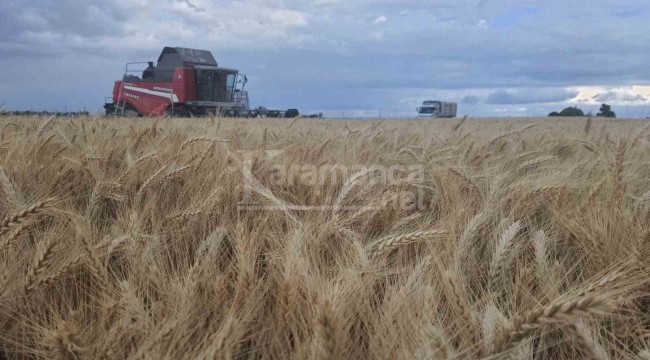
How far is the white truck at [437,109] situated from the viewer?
29684 mm

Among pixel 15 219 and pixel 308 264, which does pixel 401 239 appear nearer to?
pixel 308 264

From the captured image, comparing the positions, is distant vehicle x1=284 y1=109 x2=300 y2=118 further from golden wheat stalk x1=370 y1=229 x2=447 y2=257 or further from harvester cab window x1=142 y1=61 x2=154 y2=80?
golden wheat stalk x1=370 y1=229 x2=447 y2=257

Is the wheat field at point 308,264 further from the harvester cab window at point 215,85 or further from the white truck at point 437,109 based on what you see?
the white truck at point 437,109

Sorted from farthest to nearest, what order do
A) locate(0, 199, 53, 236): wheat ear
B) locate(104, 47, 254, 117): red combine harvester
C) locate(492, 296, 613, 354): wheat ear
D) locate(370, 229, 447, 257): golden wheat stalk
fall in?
locate(104, 47, 254, 117): red combine harvester, locate(370, 229, 447, 257): golden wheat stalk, locate(0, 199, 53, 236): wheat ear, locate(492, 296, 613, 354): wheat ear

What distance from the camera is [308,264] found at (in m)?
1.23

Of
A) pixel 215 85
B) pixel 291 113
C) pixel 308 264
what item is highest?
pixel 215 85

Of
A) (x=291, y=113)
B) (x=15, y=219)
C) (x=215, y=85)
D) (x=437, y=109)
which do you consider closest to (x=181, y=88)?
(x=215, y=85)

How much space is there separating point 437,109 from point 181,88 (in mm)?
16248

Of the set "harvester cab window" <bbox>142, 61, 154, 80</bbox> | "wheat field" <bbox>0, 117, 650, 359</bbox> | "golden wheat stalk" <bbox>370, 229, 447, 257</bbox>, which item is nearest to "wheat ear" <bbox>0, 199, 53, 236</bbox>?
"wheat field" <bbox>0, 117, 650, 359</bbox>

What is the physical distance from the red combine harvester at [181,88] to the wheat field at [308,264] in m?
18.5

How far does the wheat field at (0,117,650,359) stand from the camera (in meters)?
1.02

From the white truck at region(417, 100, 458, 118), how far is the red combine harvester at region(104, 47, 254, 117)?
11501 millimetres

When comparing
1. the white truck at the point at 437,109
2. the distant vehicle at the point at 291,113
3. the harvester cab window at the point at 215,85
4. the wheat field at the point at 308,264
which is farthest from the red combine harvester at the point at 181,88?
the wheat field at the point at 308,264

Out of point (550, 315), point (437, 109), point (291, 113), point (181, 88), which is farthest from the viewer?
point (437, 109)
